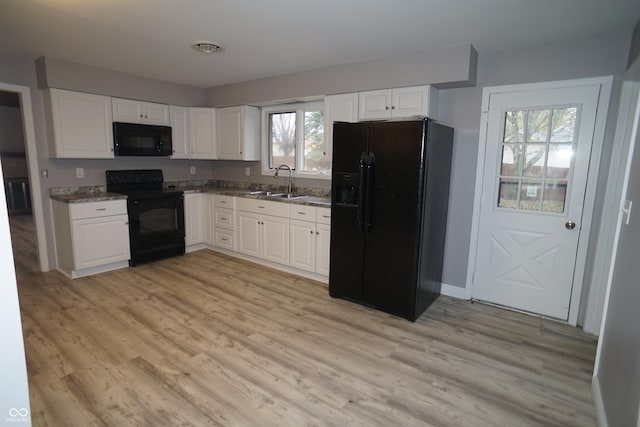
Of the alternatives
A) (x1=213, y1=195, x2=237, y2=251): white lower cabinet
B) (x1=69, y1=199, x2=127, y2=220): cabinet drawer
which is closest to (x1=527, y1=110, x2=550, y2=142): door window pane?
(x1=213, y1=195, x2=237, y2=251): white lower cabinet

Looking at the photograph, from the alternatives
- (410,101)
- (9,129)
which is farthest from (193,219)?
(9,129)

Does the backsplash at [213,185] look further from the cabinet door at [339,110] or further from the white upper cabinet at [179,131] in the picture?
the cabinet door at [339,110]

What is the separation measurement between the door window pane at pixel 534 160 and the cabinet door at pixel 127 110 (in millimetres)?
4487

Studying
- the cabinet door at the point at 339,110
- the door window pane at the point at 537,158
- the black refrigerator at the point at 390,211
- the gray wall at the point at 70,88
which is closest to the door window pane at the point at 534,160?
the door window pane at the point at 537,158

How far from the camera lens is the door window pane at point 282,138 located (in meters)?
4.71

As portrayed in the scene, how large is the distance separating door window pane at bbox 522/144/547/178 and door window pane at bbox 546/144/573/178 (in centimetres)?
5

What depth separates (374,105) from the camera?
11.4 ft

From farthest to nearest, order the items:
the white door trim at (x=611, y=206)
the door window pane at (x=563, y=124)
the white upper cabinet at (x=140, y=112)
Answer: the white upper cabinet at (x=140, y=112) → the door window pane at (x=563, y=124) → the white door trim at (x=611, y=206)

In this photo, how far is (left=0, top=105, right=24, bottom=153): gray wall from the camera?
7210mm

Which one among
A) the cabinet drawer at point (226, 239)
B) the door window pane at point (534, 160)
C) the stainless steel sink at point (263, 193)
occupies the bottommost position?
the cabinet drawer at point (226, 239)

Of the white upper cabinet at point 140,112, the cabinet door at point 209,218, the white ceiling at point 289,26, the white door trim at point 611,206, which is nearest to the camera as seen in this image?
the white ceiling at point 289,26

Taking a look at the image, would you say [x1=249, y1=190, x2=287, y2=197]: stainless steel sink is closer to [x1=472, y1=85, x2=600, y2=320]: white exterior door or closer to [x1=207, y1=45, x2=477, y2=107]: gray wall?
[x1=207, y1=45, x2=477, y2=107]: gray wall

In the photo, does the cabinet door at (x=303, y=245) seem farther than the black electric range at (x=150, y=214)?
No

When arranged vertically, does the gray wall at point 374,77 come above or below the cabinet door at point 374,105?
above
